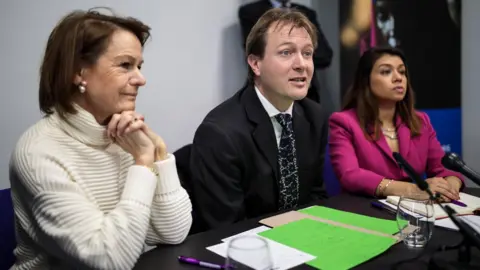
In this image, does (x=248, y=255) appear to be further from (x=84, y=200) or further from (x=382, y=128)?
(x=382, y=128)

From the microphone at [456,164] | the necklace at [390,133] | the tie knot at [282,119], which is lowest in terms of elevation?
the necklace at [390,133]

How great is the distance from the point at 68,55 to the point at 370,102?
1.52 meters

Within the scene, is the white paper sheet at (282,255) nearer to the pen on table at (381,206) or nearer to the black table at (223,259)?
the black table at (223,259)

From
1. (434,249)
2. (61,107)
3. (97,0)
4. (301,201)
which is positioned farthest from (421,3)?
(61,107)

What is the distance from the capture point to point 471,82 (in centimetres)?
325

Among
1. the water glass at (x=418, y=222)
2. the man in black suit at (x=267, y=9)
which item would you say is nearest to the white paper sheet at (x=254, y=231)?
the water glass at (x=418, y=222)

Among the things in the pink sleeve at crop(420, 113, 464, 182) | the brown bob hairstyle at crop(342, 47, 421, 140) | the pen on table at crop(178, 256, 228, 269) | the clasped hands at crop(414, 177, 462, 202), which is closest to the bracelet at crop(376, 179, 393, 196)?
the clasped hands at crop(414, 177, 462, 202)

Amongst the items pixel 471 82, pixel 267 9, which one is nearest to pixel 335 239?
pixel 267 9

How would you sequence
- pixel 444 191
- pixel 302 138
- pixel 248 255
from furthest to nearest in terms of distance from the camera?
pixel 302 138
pixel 444 191
pixel 248 255

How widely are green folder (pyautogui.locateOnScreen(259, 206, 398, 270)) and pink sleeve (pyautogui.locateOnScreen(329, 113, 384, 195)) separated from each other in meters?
0.42

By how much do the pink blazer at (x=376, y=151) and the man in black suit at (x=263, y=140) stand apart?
0.16 m

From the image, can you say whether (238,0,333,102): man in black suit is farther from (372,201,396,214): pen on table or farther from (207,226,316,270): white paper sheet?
(207,226,316,270): white paper sheet

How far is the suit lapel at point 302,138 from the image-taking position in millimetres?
1802

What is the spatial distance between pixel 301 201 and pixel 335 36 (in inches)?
72.1
